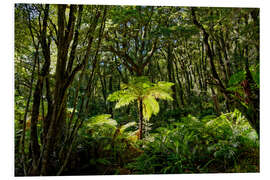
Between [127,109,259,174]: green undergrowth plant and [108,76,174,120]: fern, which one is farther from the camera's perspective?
[108,76,174,120]: fern

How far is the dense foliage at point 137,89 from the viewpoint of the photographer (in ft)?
5.65

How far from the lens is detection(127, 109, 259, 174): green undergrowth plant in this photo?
77.9 inches

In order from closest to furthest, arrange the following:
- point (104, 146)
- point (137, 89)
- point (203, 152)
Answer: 1. point (203, 152)
2. point (104, 146)
3. point (137, 89)

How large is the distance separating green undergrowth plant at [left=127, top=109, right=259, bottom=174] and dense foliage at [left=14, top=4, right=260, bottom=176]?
0.01 meters

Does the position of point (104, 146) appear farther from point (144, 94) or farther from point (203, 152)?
point (203, 152)

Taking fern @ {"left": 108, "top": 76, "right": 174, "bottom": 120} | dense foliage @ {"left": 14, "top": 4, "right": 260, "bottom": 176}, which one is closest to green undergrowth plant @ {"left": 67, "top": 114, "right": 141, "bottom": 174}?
dense foliage @ {"left": 14, "top": 4, "right": 260, "bottom": 176}

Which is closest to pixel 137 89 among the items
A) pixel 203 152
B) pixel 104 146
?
pixel 104 146

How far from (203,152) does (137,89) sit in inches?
43.6

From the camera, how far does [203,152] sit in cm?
204

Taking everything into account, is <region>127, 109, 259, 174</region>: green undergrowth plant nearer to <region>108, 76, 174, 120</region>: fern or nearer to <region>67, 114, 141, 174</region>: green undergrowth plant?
<region>67, 114, 141, 174</region>: green undergrowth plant

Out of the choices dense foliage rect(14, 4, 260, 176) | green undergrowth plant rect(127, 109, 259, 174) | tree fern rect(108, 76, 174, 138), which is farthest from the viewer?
tree fern rect(108, 76, 174, 138)

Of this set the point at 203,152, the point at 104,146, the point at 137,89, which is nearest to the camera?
the point at 203,152

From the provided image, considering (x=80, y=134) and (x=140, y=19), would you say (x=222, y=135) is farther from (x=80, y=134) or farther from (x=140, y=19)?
(x=140, y=19)
